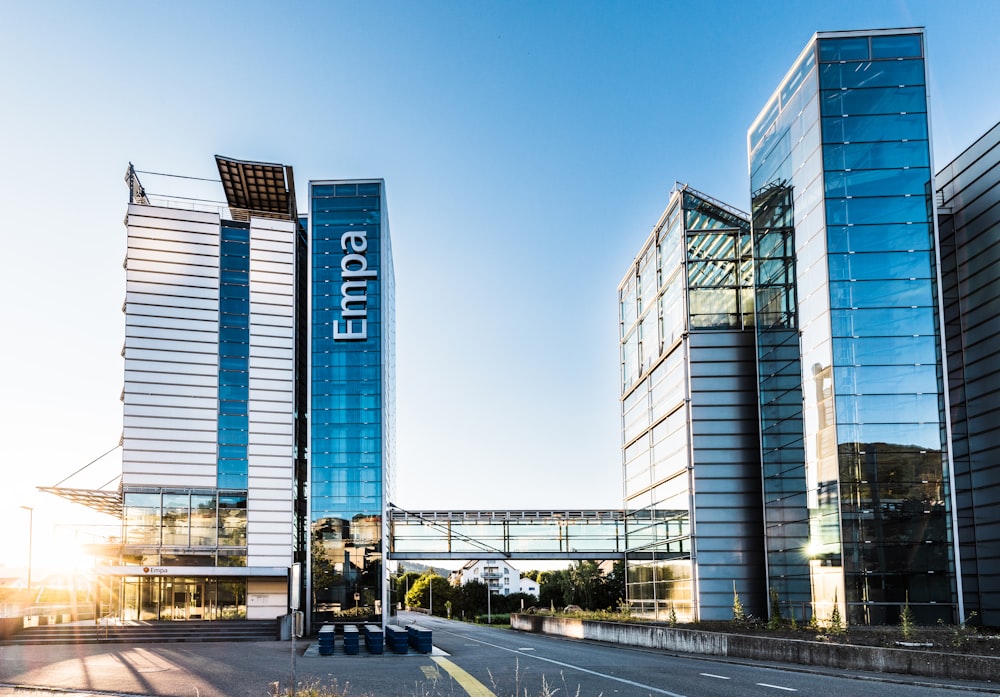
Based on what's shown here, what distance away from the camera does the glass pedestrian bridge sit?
5534cm

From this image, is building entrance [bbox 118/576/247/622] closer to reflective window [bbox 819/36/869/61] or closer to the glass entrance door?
the glass entrance door

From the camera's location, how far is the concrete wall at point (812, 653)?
18517 mm

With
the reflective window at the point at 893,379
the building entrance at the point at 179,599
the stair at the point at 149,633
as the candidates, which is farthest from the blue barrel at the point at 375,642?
the building entrance at the point at 179,599

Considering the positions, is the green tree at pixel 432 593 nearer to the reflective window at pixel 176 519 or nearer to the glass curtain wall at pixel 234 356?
the glass curtain wall at pixel 234 356

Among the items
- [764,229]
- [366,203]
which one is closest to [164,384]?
[366,203]

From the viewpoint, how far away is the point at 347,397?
55.8m

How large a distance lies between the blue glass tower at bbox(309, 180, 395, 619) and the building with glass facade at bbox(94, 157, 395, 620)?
79mm

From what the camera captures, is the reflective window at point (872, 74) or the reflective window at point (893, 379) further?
the reflective window at point (872, 74)

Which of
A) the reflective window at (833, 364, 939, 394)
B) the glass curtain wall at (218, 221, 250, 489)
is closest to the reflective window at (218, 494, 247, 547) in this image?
the glass curtain wall at (218, 221, 250, 489)

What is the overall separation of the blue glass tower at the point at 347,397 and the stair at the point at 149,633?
8561 millimetres

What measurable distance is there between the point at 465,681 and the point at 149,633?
26659mm

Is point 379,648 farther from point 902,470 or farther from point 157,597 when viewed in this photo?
point 157,597

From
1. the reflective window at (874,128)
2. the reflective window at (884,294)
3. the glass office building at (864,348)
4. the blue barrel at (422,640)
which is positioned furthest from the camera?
the reflective window at (874,128)

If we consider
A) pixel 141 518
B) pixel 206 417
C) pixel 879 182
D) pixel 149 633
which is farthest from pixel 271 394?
pixel 879 182
